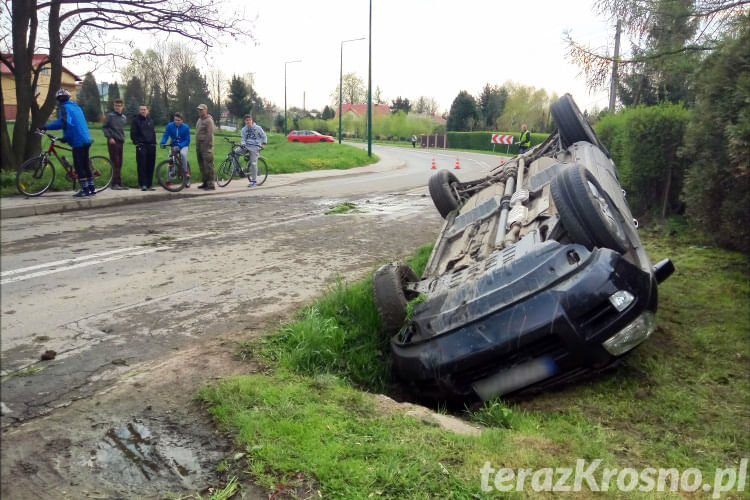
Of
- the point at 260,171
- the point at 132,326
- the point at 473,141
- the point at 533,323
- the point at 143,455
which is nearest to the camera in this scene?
A: the point at 143,455

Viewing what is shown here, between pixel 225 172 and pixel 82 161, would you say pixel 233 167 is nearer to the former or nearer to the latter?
pixel 225 172

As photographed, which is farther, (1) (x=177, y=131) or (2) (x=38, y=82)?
(1) (x=177, y=131)

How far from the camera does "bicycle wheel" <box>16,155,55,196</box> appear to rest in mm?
1222

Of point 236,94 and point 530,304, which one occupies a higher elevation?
point 236,94

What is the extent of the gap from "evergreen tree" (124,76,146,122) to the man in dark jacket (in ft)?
0.08

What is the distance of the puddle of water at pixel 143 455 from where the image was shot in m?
1.89

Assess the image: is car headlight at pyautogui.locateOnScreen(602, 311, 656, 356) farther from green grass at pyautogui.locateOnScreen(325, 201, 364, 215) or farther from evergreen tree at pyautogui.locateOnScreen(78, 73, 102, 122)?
green grass at pyautogui.locateOnScreen(325, 201, 364, 215)

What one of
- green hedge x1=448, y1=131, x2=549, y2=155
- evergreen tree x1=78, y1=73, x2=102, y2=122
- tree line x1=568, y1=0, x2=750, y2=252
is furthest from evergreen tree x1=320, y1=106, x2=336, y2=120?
evergreen tree x1=78, y1=73, x2=102, y2=122

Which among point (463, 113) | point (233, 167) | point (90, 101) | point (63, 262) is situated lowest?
point (63, 262)

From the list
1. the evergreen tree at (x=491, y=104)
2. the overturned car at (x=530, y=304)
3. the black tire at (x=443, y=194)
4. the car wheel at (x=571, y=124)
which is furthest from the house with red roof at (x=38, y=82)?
the evergreen tree at (x=491, y=104)

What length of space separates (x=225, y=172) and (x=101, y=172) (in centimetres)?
1331

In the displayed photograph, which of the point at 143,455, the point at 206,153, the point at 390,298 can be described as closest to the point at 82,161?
the point at 143,455

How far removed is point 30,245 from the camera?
109 centimetres

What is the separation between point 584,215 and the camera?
374 centimetres
